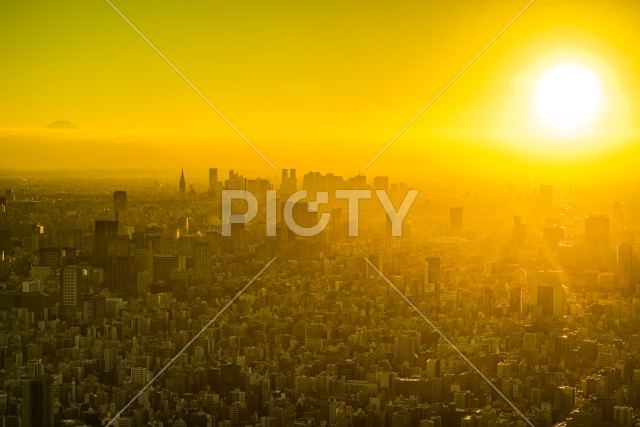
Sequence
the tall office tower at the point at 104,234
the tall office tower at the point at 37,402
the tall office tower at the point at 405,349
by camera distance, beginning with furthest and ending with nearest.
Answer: the tall office tower at the point at 104,234 → the tall office tower at the point at 405,349 → the tall office tower at the point at 37,402

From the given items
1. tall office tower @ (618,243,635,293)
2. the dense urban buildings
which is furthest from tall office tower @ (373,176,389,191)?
tall office tower @ (618,243,635,293)

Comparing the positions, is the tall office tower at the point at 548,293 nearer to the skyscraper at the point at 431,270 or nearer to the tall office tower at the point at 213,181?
the skyscraper at the point at 431,270

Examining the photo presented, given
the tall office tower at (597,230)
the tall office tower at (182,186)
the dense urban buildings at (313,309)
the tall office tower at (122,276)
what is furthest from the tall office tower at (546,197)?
the tall office tower at (122,276)

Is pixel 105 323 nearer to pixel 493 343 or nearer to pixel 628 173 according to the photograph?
pixel 493 343

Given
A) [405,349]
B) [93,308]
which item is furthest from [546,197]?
[93,308]

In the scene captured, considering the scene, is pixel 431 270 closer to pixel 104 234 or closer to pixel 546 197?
pixel 546 197

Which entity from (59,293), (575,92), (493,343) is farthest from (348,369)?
(575,92)

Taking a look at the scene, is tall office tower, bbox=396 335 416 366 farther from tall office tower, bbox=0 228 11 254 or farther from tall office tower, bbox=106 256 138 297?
tall office tower, bbox=0 228 11 254
